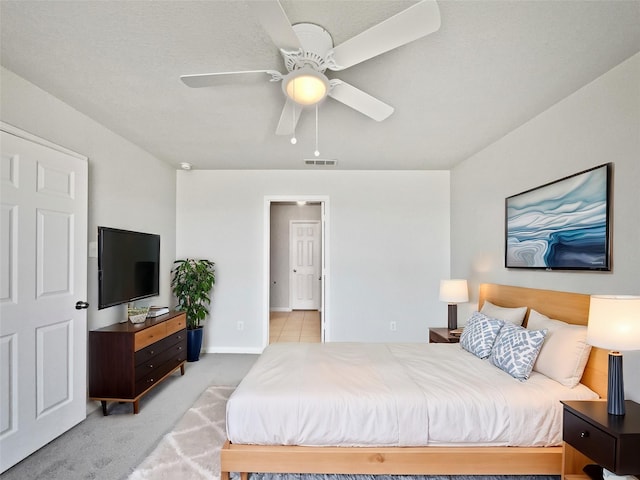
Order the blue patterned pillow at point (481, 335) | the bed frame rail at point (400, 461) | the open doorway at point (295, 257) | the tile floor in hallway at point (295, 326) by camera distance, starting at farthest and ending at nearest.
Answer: the open doorway at point (295, 257) → the tile floor in hallway at point (295, 326) → the blue patterned pillow at point (481, 335) → the bed frame rail at point (400, 461)

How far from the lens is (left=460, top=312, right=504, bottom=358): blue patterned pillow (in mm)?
2646

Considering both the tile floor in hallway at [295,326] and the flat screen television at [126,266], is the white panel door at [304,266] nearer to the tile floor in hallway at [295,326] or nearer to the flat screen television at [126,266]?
the tile floor in hallway at [295,326]

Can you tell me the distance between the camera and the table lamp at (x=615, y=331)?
1655mm

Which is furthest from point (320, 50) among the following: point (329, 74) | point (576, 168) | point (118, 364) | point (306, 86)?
point (118, 364)

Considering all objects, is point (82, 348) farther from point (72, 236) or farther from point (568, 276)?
point (568, 276)

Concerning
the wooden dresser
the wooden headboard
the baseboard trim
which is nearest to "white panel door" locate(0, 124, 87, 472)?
the wooden dresser

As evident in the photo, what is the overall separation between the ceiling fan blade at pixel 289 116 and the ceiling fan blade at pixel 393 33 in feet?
1.71

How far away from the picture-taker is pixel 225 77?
179 cm

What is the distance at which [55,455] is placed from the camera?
230 cm

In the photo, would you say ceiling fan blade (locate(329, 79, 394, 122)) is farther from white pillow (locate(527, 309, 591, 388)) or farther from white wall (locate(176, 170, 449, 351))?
white wall (locate(176, 170, 449, 351))

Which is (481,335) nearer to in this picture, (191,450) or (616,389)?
(616,389)

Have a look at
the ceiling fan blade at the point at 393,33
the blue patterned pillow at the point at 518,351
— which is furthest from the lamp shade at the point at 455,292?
the ceiling fan blade at the point at 393,33

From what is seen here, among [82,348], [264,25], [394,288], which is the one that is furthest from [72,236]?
[394,288]

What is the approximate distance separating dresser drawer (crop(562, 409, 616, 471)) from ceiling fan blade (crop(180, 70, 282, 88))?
7.86 feet
